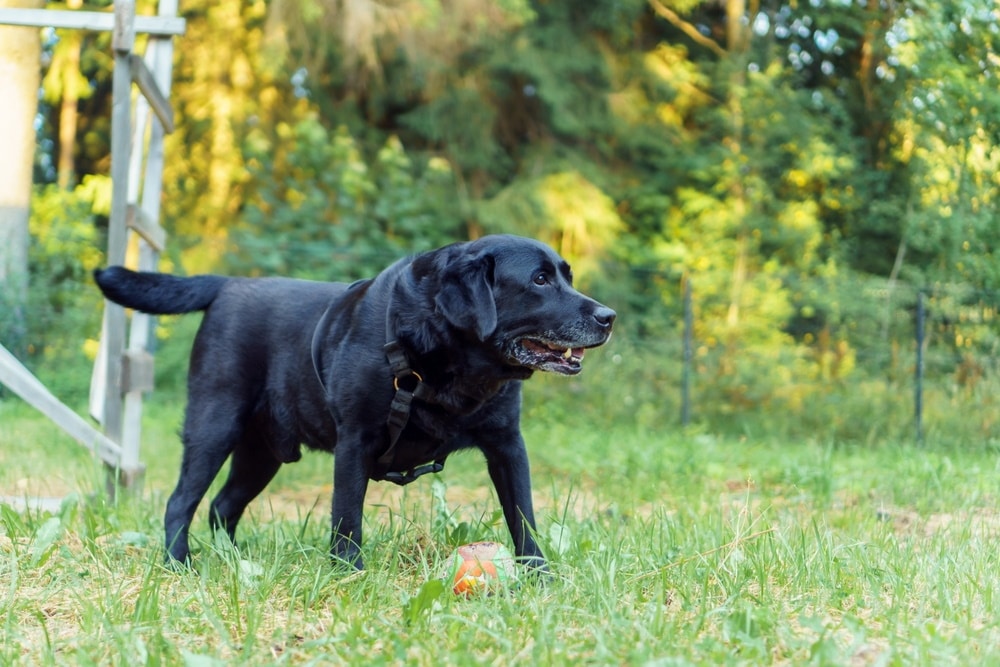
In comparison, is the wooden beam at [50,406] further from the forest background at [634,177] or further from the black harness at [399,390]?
the forest background at [634,177]

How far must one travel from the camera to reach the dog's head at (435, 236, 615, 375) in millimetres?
3414

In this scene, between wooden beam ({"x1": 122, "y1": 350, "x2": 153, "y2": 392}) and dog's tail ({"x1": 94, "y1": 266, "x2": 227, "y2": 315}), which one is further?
wooden beam ({"x1": 122, "y1": 350, "x2": 153, "y2": 392})

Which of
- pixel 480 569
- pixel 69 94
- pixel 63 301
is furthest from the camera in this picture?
pixel 69 94

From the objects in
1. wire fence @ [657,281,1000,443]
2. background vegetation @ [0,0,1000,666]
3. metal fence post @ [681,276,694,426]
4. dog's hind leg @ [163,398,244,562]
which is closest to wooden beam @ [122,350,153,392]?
background vegetation @ [0,0,1000,666]

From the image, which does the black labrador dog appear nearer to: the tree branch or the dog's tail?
the dog's tail

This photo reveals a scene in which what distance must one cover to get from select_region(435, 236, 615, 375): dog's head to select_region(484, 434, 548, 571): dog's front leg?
32 cm

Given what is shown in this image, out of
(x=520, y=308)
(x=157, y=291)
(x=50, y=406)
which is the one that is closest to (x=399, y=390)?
(x=520, y=308)

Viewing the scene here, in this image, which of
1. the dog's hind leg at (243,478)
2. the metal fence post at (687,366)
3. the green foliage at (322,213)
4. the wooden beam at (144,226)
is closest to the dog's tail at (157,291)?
the dog's hind leg at (243,478)

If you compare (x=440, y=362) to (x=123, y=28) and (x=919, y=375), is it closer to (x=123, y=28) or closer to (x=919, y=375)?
(x=123, y=28)

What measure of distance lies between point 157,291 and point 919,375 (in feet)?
23.2

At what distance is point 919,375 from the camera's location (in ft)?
30.0

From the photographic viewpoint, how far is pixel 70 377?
33.2 ft

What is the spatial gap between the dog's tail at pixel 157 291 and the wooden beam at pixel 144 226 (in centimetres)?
104

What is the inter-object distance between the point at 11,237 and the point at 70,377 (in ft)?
4.74
